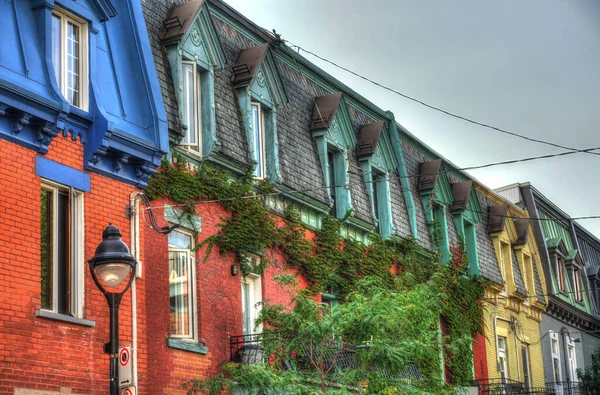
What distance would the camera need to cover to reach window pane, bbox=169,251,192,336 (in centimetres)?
1925

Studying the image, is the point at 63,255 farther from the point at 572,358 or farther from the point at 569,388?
the point at 572,358

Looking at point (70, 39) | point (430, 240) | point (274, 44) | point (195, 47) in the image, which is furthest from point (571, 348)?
point (70, 39)

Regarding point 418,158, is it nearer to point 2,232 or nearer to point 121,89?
point 121,89

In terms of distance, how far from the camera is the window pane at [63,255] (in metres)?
16.2

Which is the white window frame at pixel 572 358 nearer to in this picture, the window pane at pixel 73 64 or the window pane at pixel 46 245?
the window pane at pixel 73 64

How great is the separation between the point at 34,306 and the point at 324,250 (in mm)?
10147

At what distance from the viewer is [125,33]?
744 inches

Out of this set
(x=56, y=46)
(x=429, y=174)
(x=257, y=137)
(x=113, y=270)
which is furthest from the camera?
(x=429, y=174)

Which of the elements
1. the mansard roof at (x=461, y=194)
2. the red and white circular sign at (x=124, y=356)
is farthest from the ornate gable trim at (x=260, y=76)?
the mansard roof at (x=461, y=194)

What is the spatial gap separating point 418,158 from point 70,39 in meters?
16.3

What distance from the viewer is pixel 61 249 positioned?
16438mm

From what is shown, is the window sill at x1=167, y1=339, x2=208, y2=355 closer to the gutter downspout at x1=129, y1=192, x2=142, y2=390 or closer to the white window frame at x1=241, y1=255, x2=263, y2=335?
the gutter downspout at x1=129, y1=192, x2=142, y2=390

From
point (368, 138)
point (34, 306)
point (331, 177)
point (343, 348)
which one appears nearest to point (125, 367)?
point (34, 306)

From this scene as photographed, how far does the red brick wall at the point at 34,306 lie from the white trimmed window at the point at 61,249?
0.14 m
